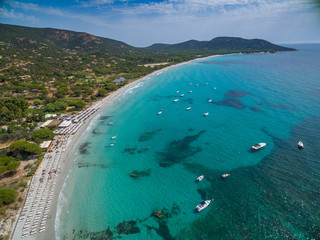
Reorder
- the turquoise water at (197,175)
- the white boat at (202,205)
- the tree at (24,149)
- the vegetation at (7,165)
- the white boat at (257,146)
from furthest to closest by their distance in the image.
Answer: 1. the white boat at (257,146)
2. the tree at (24,149)
3. the vegetation at (7,165)
4. the white boat at (202,205)
5. the turquoise water at (197,175)

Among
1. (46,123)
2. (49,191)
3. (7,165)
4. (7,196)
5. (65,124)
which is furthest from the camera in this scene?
(46,123)

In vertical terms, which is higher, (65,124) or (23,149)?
(65,124)

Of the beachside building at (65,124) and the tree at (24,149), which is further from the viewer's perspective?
the beachside building at (65,124)

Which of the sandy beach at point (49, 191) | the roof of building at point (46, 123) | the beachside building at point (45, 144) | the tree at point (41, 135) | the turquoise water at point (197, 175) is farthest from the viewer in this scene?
the roof of building at point (46, 123)

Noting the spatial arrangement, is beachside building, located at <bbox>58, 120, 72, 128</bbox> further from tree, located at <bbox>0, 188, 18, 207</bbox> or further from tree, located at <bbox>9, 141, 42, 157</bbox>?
tree, located at <bbox>0, 188, 18, 207</bbox>

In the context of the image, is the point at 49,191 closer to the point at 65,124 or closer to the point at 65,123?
the point at 65,124

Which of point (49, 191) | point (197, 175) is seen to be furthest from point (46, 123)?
point (197, 175)

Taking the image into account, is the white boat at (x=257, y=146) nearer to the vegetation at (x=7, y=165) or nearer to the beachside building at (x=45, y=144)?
the beachside building at (x=45, y=144)

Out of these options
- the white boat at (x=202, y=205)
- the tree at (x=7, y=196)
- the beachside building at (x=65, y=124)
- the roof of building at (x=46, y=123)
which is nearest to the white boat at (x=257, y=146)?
the white boat at (x=202, y=205)
